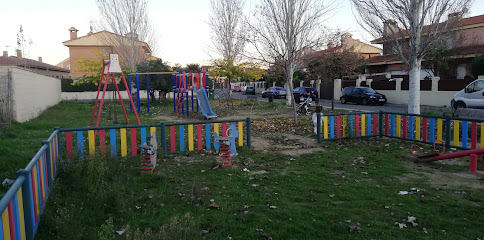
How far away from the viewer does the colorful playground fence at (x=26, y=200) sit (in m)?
3.32

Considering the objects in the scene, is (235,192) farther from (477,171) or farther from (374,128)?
(374,128)

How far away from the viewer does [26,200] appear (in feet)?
13.4

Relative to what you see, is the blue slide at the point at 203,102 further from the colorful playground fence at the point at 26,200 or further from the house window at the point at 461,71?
the house window at the point at 461,71

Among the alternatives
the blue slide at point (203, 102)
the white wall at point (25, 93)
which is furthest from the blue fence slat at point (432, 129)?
the white wall at point (25, 93)

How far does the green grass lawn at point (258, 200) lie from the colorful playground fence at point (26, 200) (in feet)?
0.86

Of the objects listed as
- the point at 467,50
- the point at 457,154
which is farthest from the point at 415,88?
the point at 467,50

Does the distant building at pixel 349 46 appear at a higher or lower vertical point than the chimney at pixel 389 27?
higher

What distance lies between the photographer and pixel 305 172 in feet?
25.7

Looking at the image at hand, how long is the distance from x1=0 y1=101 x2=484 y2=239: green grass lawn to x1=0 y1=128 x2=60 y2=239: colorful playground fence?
261 millimetres

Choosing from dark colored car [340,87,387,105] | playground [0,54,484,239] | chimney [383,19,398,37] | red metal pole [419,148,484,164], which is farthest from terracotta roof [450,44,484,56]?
red metal pole [419,148,484,164]

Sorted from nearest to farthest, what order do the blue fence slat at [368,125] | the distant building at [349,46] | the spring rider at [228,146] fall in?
1. the spring rider at [228,146]
2. the blue fence slat at [368,125]
3. the distant building at [349,46]

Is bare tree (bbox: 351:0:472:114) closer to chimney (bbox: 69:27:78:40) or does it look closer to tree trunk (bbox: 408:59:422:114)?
tree trunk (bbox: 408:59:422:114)

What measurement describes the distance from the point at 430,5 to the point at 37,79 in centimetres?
1942

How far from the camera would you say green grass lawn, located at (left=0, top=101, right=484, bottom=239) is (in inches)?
187
